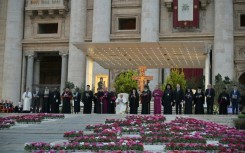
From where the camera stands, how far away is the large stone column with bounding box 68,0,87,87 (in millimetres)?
37281

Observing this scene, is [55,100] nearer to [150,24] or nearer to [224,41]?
[150,24]

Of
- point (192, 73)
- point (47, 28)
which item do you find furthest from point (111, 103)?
point (192, 73)

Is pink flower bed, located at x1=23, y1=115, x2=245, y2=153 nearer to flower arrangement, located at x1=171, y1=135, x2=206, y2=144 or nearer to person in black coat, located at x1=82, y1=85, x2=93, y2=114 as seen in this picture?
flower arrangement, located at x1=171, y1=135, x2=206, y2=144

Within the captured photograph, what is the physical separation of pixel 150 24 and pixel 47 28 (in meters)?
11.0

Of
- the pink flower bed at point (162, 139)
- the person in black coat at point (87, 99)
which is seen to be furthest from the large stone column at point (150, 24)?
the pink flower bed at point (162, 139)

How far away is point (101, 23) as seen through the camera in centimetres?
3728

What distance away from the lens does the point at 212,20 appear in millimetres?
36500

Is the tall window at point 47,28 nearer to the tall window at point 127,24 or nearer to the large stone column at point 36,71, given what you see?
the large stone column at point 36,71

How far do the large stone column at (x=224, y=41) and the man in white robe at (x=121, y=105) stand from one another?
46.0 feet

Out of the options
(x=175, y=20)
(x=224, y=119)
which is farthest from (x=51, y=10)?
(x=224, y=119)

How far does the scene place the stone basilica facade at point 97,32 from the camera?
35.7 m

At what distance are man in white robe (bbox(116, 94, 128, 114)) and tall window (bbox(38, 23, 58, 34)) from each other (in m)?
19.8

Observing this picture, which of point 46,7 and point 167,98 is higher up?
point 46,7

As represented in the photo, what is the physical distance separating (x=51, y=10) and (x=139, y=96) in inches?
726
